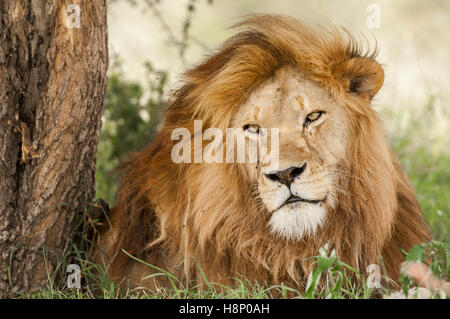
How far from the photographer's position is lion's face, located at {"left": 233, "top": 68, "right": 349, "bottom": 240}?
10.2 feet

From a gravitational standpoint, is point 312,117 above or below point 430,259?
above

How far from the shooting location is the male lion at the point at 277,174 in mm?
3236

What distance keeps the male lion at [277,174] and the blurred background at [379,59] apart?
0.26 meters

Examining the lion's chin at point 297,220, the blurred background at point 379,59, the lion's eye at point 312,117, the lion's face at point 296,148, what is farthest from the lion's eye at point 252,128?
the blurred background at point 379,59

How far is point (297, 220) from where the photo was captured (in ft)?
10.4

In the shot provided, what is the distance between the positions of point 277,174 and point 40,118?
1.25 m

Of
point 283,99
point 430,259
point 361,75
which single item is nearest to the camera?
point 283,99

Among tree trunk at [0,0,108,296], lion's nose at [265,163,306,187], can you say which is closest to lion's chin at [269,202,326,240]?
lion's nose at [265,163,306,187]

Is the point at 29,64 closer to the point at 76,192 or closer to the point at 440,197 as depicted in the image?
the point at 76,192

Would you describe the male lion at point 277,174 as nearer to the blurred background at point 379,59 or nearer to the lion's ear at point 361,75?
the lion's ear at point 361,75

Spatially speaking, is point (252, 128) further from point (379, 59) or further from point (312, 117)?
point (379, 59)

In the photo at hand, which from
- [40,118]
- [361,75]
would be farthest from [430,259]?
[40,118]

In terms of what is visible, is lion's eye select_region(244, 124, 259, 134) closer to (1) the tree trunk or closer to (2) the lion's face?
(2) the lion's face

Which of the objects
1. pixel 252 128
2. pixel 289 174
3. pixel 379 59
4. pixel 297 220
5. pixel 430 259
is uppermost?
pixel 379 59
